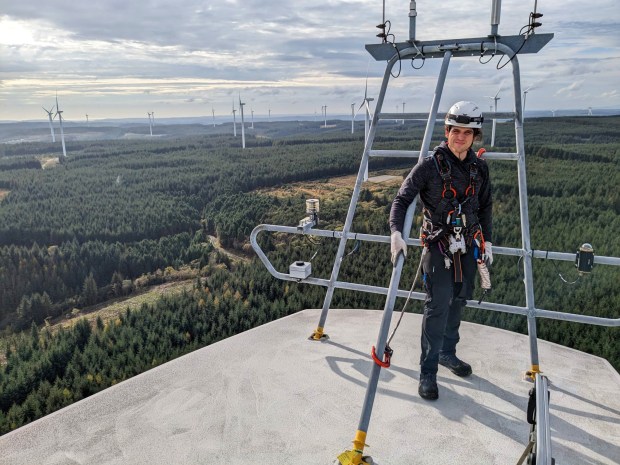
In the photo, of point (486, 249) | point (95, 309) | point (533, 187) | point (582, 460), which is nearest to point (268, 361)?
point (486, 249)

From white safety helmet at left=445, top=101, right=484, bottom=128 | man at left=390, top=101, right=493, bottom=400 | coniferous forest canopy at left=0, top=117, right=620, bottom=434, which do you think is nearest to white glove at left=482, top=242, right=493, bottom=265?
man at left=390, top=101, right=493, bottom=400

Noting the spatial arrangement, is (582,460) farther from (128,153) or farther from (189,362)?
(128,153)

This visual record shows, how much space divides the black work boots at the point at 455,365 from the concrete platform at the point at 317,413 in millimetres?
86

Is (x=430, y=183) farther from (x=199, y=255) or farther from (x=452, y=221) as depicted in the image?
(x=199, y=255)

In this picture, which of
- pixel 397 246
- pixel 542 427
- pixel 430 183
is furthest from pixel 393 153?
pixel 542 427

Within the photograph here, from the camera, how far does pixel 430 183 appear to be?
13.1ft

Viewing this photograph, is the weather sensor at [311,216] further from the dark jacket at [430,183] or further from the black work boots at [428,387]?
the black work boots at [428,387]

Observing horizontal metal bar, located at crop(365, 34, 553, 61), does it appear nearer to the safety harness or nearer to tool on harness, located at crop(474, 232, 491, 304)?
the safety harness

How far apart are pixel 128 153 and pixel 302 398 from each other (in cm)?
9680

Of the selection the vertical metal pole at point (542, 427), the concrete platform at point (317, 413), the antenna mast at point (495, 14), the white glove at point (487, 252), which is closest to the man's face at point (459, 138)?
the white glove at point (487, 252)

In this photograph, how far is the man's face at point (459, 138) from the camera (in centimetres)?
394

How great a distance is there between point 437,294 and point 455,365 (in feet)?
3.46

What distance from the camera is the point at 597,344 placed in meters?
6.09

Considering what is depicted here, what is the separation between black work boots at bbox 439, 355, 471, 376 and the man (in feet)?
1.59
